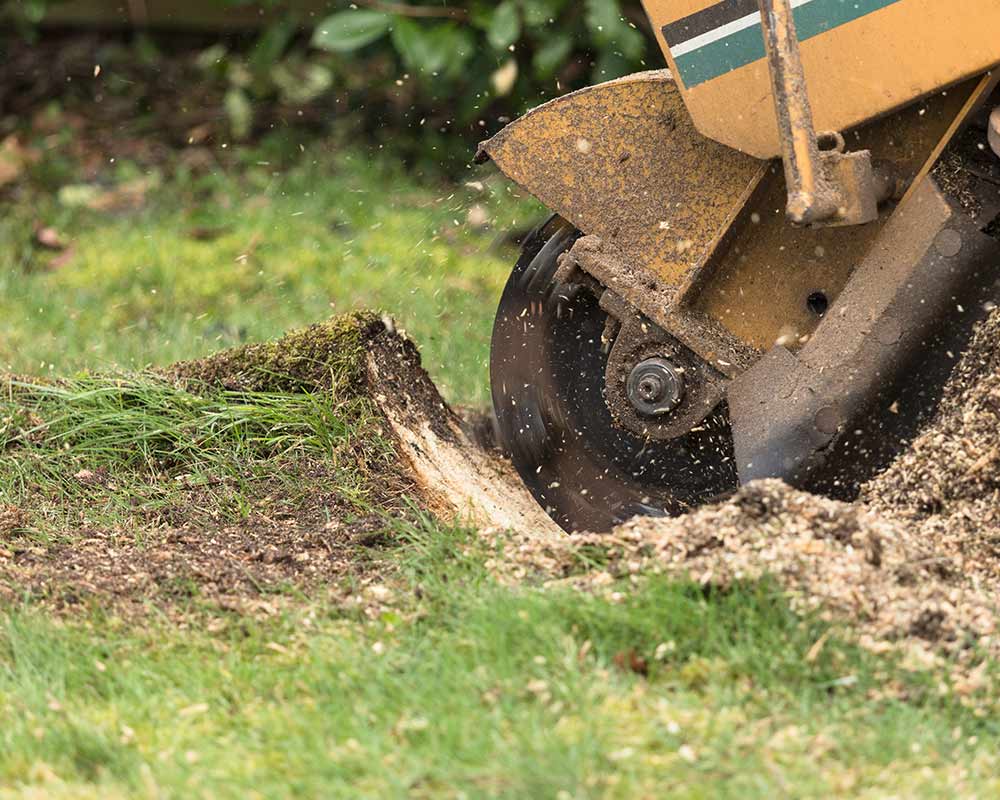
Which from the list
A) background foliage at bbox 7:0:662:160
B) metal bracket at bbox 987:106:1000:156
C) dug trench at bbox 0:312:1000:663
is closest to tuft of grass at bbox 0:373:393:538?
dug trench at bbox 0:312:1000:663

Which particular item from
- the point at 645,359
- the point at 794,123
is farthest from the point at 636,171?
the point at 794,123

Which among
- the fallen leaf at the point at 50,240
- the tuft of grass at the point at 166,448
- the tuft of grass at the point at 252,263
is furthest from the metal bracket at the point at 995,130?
the fallen leaf at the point at 50,240

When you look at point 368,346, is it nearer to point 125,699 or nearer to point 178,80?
point 125,699

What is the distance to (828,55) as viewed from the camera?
3.01 metres

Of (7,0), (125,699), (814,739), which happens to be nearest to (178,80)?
(7,0)

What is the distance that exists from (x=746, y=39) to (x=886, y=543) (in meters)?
1.08

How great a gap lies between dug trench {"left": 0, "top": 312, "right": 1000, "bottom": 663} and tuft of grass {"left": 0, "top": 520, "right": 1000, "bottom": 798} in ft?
0.35

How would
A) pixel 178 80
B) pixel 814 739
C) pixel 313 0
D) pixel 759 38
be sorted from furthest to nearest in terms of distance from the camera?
pixel 178 80
pixel 313 0
pixel 759 38
pixel 814 739

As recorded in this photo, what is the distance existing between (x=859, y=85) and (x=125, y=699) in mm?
1802

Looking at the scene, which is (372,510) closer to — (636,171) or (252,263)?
(636,171)

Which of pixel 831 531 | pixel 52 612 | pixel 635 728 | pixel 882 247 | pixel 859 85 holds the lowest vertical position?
pixel 52 612

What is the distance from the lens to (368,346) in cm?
396

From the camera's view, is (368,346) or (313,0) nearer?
(368,346)

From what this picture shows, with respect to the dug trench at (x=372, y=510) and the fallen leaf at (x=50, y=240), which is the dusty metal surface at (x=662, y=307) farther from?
the fallen leaf at (x=50, y=240)
